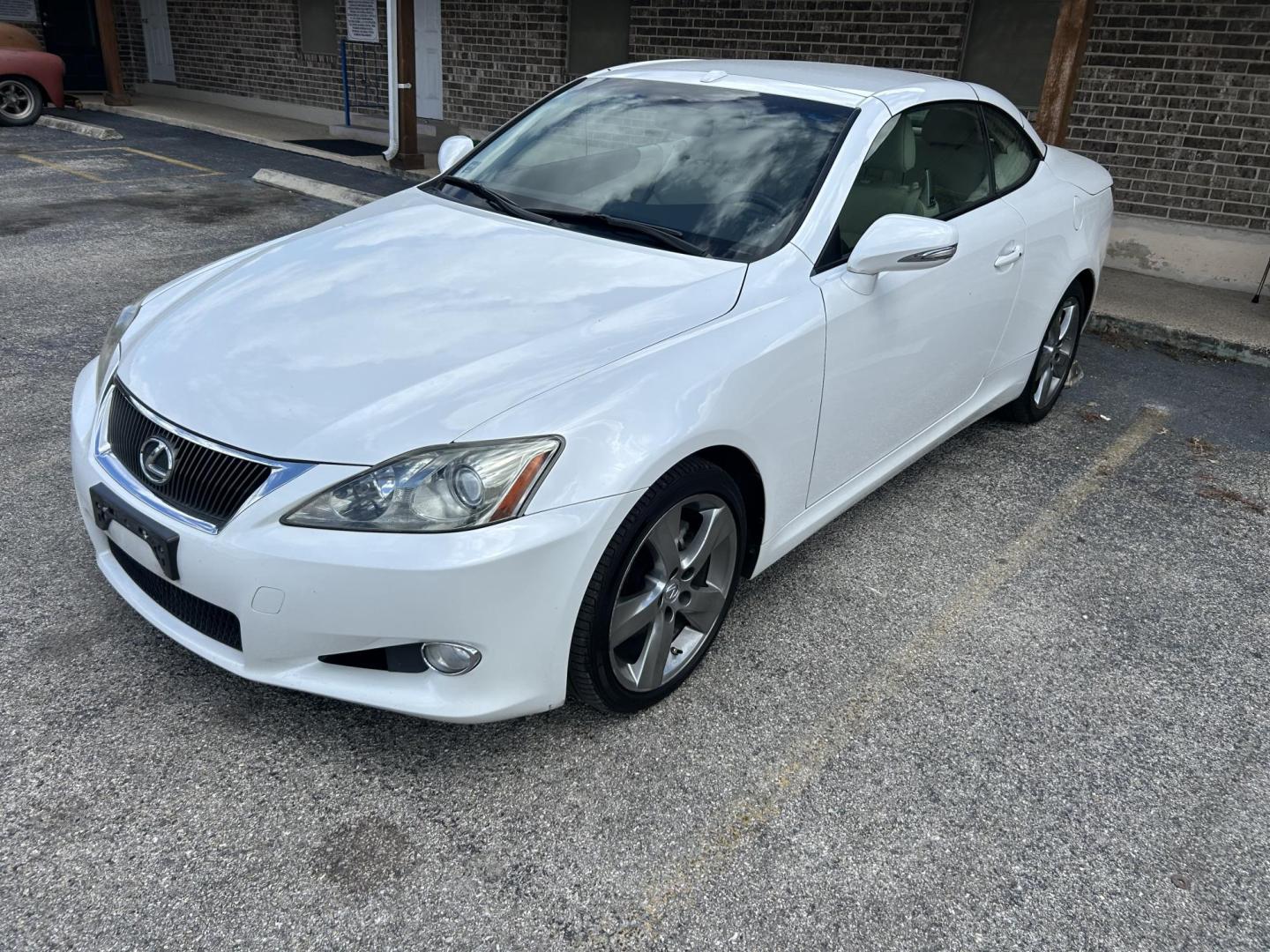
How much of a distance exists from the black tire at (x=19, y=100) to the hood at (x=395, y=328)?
12.4m

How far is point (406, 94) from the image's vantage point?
418 inches

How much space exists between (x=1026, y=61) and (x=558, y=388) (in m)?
7.85

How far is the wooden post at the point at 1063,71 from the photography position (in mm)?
6594

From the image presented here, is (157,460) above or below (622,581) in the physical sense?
above

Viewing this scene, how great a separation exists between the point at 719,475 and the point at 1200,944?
1.52 m

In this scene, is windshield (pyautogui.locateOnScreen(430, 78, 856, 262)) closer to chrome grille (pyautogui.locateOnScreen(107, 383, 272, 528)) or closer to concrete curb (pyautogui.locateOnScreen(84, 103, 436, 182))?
chrome grille (pyautogui.locateOnScreen(107, 383, 272, 528))

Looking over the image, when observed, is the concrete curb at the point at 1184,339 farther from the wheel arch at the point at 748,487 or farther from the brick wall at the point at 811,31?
the wheel arch at the point at 748,487

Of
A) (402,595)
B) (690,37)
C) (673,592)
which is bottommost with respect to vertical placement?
(673,592)

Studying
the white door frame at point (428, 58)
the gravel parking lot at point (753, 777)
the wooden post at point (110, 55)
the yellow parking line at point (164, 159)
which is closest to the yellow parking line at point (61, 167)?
the yellow parking line at point (164, 159)

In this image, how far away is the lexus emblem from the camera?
250cm

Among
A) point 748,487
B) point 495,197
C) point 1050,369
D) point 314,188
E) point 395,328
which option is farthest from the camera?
point 314,188

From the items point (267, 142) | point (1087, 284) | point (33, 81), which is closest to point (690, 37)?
point (267, 142)

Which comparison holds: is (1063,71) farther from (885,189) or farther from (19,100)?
(19,100)

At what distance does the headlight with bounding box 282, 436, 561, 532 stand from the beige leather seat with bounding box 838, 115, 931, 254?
1509 millimetres
